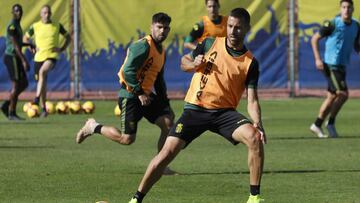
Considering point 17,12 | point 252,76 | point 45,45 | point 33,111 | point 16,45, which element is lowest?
point 33,111

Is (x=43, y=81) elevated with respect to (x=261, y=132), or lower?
lower

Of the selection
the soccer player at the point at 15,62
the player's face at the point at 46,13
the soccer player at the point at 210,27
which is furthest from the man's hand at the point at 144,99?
the player's face at the point at 46,13

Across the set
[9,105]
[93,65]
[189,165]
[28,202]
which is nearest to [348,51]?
[189,165]

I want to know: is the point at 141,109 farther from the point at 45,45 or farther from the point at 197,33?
the point at 45,45

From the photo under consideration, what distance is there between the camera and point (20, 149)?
17047 millimetres

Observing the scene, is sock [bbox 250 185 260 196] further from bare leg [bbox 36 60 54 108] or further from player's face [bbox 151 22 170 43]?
bare leg [bbox 36 60 54 108]

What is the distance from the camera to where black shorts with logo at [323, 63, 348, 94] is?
1938cm

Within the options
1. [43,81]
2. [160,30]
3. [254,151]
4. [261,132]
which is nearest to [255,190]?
[254,151]

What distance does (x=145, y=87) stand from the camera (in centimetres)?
1382

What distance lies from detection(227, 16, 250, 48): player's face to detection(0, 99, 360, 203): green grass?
5.58ft

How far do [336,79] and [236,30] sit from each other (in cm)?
906

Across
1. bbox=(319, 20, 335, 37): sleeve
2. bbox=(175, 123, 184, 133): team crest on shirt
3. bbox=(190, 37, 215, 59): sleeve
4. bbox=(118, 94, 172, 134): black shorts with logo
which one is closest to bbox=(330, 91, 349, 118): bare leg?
bbox=(319, 20, 335, 37): sleeve

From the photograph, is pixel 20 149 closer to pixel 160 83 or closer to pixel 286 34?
pixel 160 83

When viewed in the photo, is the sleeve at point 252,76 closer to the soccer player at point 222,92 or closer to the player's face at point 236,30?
the soccer player at point 222,92
